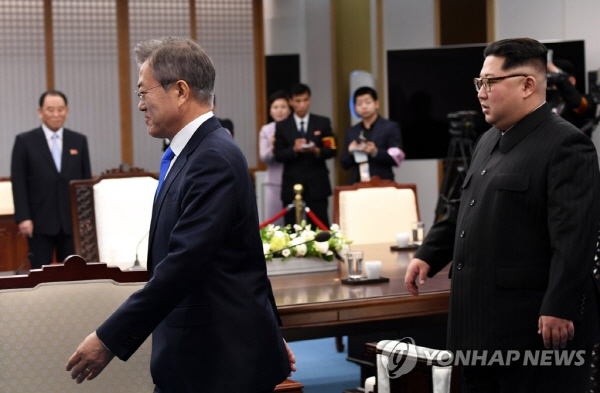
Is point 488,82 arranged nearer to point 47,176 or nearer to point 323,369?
point 323,369

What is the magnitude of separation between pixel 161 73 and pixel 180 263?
0.39 meters

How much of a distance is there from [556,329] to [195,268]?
35.5 inches

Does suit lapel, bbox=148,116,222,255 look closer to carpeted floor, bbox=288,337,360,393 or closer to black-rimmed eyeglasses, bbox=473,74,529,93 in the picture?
black-rimmed eyeglasses, bbox=473,74,529,93

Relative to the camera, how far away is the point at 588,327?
2.30m

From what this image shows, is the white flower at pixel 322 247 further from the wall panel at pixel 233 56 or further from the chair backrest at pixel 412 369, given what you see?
the wall panel at pixel 233 56

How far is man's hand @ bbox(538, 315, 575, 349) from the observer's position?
2182 mm

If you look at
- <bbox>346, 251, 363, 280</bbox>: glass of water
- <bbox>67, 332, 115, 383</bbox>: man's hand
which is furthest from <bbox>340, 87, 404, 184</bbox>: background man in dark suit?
<bbox>67, 332, 115, 383</bbox>: man's hand

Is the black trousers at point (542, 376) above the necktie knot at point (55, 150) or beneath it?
beneath

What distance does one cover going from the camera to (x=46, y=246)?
18.2 ft

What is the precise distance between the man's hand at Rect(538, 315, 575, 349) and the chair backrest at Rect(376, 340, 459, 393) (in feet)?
0.96

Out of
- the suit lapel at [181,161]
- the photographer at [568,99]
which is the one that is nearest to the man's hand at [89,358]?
the suit lapel at [181,161]

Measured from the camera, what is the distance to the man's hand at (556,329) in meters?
2.18

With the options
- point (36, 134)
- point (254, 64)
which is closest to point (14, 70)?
point (254, 64)

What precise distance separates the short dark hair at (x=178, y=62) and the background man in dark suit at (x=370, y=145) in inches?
168
